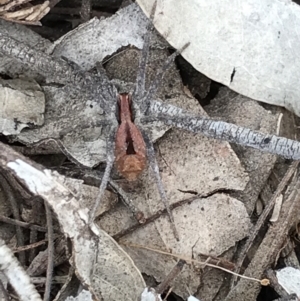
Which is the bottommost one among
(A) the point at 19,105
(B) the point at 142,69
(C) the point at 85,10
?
(A) the point at 19,105

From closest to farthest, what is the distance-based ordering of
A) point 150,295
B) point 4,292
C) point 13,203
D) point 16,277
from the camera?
point 16,277 < point 4,292 < point 150,295 < point 13,203

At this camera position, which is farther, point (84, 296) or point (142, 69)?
point (142, 69)

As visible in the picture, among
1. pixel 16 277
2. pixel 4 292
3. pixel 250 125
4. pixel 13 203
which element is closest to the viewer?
pixel 16 277

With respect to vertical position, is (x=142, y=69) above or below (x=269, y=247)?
above

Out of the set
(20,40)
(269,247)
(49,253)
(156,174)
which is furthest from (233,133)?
(20,40)

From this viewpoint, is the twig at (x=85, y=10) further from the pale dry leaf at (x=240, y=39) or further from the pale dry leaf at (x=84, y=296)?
the pale dry leaf at (x=84, y=296)

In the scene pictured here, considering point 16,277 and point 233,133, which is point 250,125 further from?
point 16,277

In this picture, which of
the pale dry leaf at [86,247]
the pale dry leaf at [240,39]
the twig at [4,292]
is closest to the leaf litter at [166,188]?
the pale dry leaf at [86,247]
